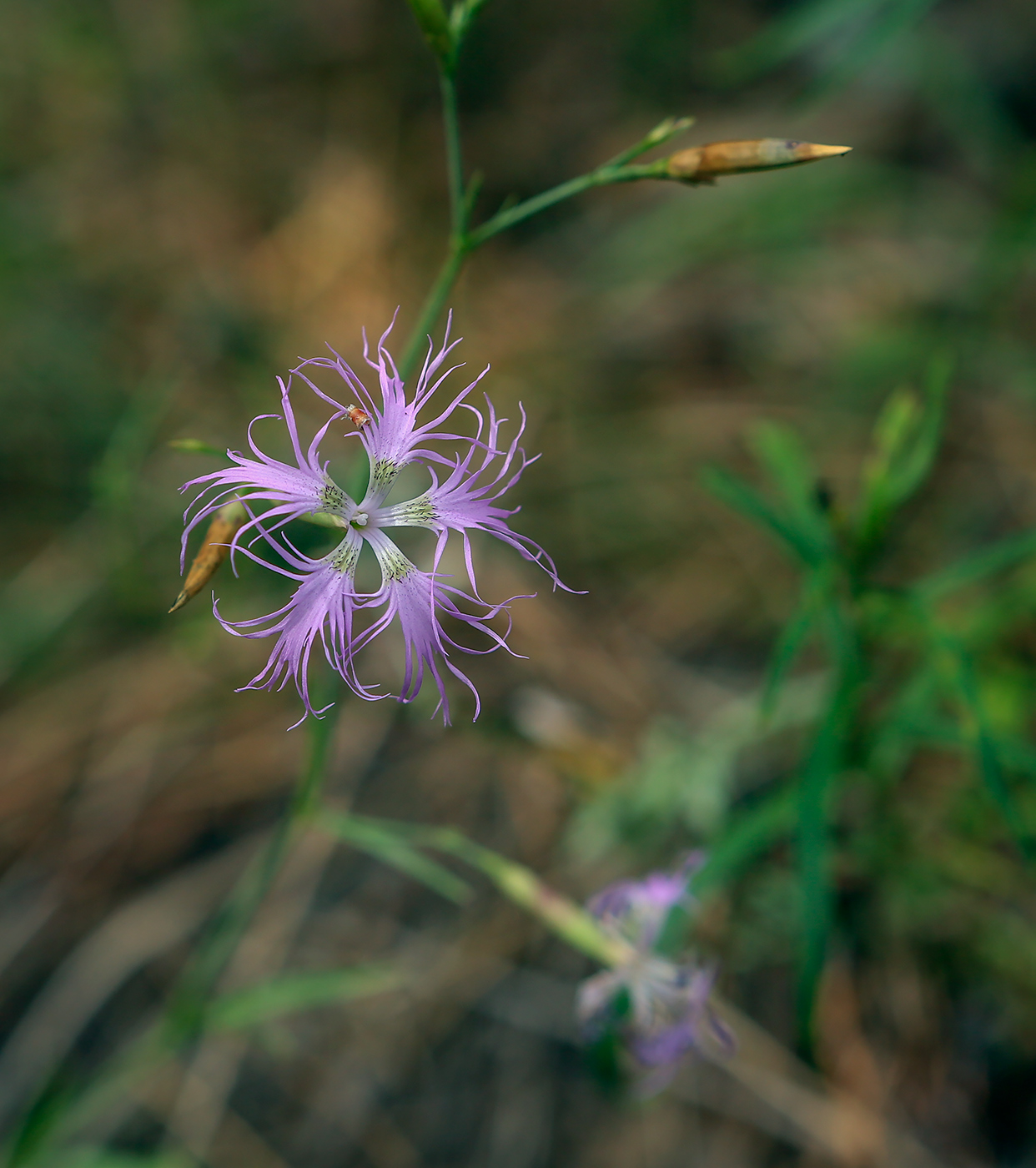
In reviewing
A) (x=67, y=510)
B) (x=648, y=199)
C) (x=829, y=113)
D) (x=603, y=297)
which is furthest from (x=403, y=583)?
(x=829, y=113)

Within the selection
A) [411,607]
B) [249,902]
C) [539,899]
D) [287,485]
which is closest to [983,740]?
[539,899]

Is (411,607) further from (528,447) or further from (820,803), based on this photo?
(528,447)

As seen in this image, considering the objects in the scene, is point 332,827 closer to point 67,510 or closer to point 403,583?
point 403,583

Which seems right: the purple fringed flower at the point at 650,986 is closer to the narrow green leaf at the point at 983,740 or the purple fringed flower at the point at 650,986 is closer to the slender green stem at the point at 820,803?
the slender green stem at the point at 820,803

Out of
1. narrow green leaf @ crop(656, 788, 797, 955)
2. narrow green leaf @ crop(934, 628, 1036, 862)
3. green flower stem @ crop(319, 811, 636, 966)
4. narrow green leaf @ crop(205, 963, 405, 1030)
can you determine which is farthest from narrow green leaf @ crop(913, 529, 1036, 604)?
narrow green leaf @ crop(205, 963, 405, 1030)

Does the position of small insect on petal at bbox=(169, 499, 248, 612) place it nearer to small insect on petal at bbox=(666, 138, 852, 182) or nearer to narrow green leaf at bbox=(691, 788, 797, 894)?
small insect on petal at bbox=(666, 138, 852, 182)

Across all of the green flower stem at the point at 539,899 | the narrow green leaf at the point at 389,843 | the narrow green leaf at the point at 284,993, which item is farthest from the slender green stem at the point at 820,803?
the narrow green leaf at the point at 284,993
